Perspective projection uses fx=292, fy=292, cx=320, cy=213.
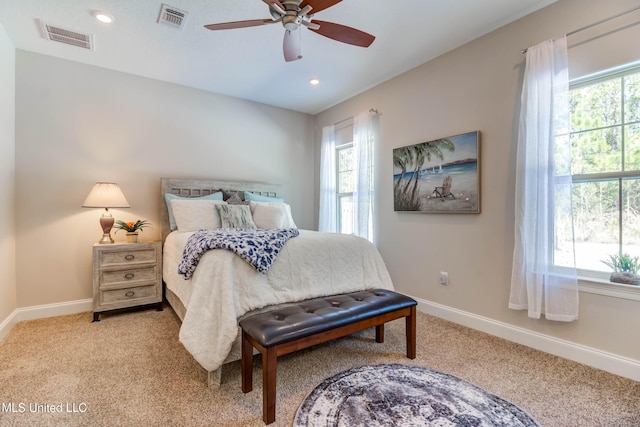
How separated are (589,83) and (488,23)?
950mm

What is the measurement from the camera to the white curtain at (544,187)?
2.15 m

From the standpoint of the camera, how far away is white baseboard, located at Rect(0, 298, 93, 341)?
9.16 feet

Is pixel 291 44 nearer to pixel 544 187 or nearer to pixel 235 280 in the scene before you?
pixel 235 280

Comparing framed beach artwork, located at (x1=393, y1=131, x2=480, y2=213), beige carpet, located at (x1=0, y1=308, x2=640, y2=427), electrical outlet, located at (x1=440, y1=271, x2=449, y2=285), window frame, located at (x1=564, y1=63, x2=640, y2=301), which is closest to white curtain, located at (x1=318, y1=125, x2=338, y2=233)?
framed beach artwork, located at (x1=393, y1=131, x2=480, y2=213)

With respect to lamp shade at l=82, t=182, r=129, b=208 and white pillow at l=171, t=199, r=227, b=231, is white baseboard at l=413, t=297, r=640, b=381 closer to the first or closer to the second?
white pillow at l=171, t=199, r=227, b=231

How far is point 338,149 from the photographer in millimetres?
4539

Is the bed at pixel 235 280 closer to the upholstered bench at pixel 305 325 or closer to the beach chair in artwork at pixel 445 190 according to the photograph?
the upholstered bench at pixel 305 325

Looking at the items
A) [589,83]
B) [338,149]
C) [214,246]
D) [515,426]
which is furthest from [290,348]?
[338,149]

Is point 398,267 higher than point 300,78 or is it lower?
lower

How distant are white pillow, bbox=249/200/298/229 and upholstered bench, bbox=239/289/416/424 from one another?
1519 millimetres

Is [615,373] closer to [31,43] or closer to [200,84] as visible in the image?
[200,84]

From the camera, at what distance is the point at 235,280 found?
191 cm

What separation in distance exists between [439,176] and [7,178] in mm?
4132

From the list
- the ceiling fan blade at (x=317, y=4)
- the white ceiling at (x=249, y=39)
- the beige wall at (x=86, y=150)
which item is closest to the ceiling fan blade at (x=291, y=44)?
the ceiling fan blade at (x=317, y=4)
